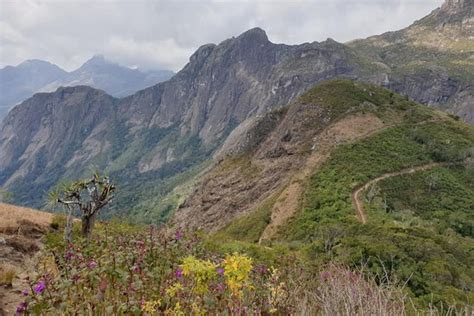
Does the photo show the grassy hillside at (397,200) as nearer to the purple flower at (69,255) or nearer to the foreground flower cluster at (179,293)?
the purple flower at (69,255)

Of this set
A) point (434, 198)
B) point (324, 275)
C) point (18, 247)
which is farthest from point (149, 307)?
point (434, 198)

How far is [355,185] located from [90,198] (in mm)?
50416

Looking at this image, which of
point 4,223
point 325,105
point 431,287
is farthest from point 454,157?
point 4,223

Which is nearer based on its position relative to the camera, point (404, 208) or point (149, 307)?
point (149, 307)

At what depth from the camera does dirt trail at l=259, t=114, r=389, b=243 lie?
6012 cm

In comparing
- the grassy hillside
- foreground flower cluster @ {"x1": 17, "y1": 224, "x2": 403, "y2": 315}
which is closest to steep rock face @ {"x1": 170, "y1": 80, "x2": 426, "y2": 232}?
the grassy hillside

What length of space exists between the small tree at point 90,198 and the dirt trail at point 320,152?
41.9 m

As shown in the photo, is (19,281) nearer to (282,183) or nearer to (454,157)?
(282,183)

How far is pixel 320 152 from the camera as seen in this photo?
235 feet

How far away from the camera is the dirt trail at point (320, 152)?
60125mm

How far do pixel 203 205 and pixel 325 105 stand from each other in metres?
28.2

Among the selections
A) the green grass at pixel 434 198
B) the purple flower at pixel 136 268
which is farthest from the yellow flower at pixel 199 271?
the green grass at pixel 434 198

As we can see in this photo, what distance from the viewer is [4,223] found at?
1458 cm

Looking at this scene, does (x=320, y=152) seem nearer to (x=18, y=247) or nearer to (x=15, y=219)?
(x=15, y=219)
